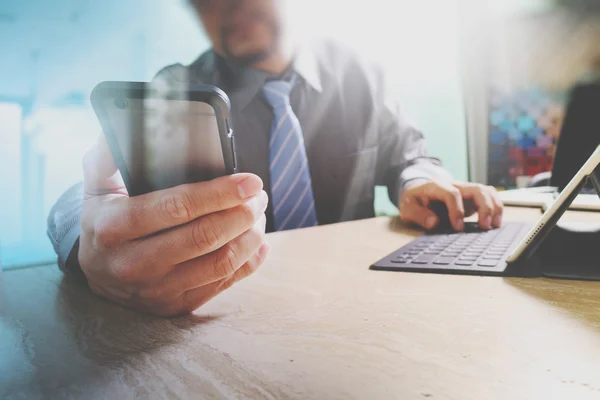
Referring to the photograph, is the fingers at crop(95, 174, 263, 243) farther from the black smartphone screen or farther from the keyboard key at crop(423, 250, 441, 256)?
the keyboard key at crop(423, 250, 441, 256)

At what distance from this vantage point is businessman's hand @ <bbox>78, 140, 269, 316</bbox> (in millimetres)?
334

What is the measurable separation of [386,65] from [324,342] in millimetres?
1481

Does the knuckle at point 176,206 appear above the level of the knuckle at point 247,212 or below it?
above

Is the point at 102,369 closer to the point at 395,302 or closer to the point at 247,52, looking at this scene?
the point at 395,302

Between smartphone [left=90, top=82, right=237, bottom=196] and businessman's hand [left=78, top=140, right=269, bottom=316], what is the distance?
2cm

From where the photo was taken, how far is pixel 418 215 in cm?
82

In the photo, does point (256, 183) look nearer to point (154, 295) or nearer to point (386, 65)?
point (154, 295)

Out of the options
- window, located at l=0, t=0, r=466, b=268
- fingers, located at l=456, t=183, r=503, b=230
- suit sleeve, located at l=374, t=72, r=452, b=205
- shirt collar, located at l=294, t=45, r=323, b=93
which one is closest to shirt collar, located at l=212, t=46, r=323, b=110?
shirt collar, located at l=294, t=45, r=323, b=93

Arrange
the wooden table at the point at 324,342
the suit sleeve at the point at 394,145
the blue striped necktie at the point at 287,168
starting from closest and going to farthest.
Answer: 1. the wooden table at the point at 324,342
2. the blue striped necktie at the point at 287,168
3. the suit sleeve at the point at 394,145

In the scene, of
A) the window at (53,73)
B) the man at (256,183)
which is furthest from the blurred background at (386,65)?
the man at (256,183)

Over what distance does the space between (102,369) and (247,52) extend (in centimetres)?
129

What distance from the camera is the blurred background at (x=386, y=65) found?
85 centimetres

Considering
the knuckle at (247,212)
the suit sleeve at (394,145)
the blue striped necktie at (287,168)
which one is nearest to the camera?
the knuckle at (247,212)

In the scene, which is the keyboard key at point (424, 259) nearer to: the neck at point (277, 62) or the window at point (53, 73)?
→ the window at point (53, 73)
